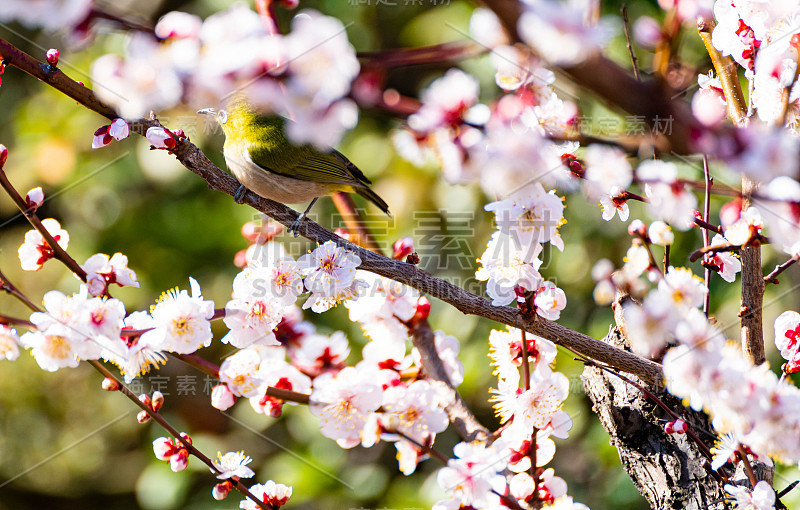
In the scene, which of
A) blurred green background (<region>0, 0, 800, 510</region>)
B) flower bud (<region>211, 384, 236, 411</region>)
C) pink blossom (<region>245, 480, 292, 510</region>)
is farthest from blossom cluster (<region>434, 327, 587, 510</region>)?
blurred green background (<region>0, 0, 800, 510</region>)

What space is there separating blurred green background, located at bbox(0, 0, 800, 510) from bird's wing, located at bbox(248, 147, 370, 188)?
41 cm

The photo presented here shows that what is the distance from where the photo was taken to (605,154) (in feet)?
2.09

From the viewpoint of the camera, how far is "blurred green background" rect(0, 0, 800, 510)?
6.06 ft

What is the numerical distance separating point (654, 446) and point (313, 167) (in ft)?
2.83

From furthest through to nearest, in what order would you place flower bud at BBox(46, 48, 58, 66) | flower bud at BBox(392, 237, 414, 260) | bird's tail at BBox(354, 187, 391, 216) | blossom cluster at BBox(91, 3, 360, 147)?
bird's tail at BBox(354, 187, 391, 216), flower bud at BBox(392, 237, 414, 260), flower bud at BBox(46, 48, 58, 66), blossom cluster at BBox(91, 3, 360, 147)

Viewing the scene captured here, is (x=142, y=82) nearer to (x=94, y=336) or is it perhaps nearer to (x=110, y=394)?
(x=94, y=336)

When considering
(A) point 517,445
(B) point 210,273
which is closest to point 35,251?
(A) point 517,445

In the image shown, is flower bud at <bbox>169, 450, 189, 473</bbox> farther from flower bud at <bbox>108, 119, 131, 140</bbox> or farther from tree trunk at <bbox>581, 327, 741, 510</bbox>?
tree trunk at <bbox>581, 327, 741, 510</bbox>

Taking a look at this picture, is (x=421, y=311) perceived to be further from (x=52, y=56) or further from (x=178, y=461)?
(x=52, y=56)

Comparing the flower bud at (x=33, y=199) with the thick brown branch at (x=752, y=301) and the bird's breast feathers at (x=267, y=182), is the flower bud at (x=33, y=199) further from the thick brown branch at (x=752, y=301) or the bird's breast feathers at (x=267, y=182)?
the thick brown branch at (x=752, y=301)

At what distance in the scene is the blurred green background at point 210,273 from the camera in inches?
72.7

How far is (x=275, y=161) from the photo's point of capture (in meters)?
1.34

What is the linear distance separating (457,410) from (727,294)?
3.20ft

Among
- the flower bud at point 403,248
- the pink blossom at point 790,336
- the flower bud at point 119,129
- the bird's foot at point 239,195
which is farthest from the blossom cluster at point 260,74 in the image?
the pink blossom at point 790,336
